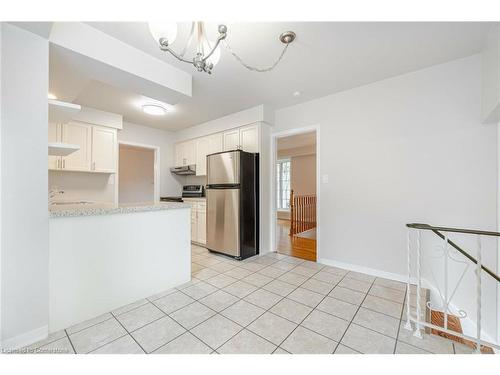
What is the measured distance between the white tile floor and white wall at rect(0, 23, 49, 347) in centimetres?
25

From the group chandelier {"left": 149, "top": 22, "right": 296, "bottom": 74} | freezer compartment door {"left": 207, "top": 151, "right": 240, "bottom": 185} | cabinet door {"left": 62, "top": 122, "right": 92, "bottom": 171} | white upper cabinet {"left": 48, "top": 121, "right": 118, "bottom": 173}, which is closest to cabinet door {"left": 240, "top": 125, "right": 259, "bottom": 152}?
freezer compartment door {"left": 207, "top": 151, "right": 240, "bottom": 185}

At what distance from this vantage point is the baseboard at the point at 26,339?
4.17ft

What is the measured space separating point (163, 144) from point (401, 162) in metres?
4.50

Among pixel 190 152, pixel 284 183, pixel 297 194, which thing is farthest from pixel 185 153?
pixel 297 194

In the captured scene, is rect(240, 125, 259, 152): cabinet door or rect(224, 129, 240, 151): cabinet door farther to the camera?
rect(224, 129, 240, 151): cabinet door

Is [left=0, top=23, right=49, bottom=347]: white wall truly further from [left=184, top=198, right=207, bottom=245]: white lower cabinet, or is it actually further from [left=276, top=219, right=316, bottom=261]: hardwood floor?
[left=276, top=219, right=316, bottom=261]: hardwood floor

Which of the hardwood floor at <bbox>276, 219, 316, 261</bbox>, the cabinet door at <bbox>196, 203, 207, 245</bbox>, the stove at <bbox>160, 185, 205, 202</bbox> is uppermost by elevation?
the stove at <bbox>160, 185, 205, 202</bbox>

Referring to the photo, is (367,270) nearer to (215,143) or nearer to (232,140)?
(232,140)

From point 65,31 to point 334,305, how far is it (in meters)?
3.17

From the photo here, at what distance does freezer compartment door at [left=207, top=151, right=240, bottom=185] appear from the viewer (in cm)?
309

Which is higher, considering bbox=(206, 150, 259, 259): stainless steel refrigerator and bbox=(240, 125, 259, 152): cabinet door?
bbox=(240, 125, 259, 152): cabinet door

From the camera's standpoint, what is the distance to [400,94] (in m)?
2.37
